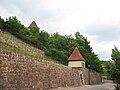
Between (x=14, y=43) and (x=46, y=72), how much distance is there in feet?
16.8

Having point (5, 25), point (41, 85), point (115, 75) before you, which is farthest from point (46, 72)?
point (5, 25)

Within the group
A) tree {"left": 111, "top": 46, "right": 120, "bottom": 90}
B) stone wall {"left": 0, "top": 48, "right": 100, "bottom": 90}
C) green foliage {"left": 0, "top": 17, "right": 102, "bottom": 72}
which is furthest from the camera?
green foliage {"left": 0, "top": 17, "right": 102, "bottom": 72}

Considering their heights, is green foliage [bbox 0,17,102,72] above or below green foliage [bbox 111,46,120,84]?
above

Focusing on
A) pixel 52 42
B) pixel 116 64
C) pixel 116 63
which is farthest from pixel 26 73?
pixel 52 42

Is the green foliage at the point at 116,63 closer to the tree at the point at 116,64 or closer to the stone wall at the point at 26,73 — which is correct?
the tree at the point at 116,64

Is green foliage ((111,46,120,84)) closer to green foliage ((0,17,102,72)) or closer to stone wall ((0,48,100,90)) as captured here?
stone wall ((0,48,100,90))

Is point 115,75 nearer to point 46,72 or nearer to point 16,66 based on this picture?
point 46,72

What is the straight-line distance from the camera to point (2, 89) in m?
17.3

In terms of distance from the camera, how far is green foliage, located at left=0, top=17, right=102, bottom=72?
40375mm

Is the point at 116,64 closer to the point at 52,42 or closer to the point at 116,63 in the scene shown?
the point at 116,63

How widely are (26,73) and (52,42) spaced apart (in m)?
43.1

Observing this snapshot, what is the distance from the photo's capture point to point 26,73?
2162 centimetres

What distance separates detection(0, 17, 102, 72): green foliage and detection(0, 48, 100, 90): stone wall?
11084mm

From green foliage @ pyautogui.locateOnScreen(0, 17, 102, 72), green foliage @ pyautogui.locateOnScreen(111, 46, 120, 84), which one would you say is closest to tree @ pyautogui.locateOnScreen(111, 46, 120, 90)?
green foliage @ pyautogui.locateOnScreen(111, 46, 120, 84)
